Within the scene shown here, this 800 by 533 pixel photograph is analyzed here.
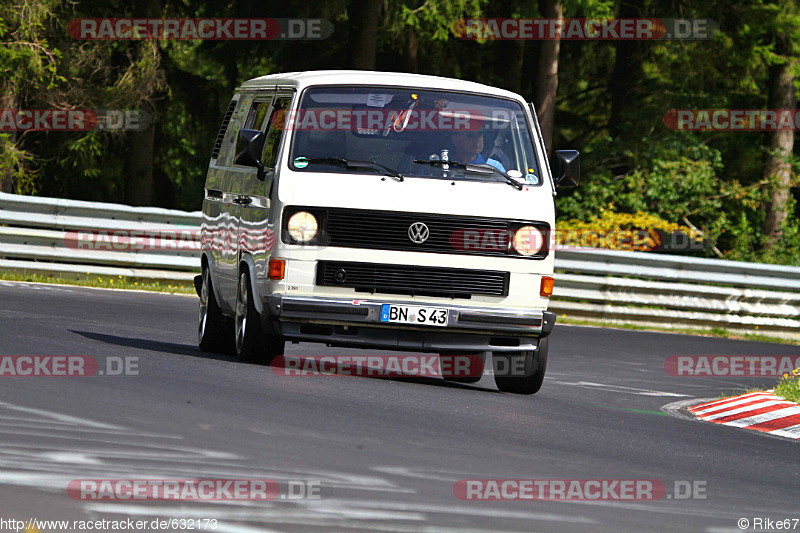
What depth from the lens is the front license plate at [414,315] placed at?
444 inches

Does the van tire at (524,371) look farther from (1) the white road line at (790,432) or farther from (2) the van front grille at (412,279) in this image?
(1) the white road line at (790,432)

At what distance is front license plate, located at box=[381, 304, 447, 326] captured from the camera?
11.3 m

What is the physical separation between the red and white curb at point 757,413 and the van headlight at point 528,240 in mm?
1912

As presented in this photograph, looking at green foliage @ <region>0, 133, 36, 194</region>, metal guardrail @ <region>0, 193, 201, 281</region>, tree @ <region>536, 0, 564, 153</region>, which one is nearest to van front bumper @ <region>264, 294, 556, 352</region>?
metal guardrail @ <region>0, 193, 201, 281</region>

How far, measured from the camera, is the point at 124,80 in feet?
103

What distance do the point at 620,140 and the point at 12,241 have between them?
1602 cm

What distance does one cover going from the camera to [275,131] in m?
12.1

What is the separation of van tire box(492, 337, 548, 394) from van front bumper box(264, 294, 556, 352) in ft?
1.02

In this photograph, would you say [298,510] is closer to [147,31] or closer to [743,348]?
[743,348]

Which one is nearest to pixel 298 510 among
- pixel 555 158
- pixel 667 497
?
pixel 667 497

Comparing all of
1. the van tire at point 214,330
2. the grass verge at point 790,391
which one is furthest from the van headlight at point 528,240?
the van tire at point 214,330

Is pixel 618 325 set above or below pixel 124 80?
below

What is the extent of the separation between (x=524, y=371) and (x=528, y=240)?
3.69 feet

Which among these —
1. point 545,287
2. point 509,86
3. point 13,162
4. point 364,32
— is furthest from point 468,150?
point 509,86
